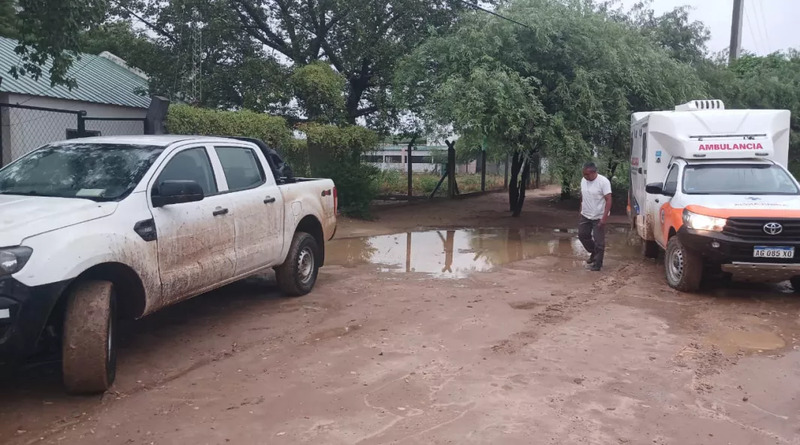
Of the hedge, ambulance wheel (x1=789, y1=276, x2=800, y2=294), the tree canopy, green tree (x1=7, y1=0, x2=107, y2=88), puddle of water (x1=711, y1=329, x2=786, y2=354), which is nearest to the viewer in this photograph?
puddle of water (x1=711, y1=329, x2=786, y2=354)

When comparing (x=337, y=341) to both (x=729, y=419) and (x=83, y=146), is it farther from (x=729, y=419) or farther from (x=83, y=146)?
(x=729, y=419)

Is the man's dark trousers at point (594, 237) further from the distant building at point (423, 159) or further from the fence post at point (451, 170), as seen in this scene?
the fence post at point (451, 170)

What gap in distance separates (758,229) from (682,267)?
1009 millimetres

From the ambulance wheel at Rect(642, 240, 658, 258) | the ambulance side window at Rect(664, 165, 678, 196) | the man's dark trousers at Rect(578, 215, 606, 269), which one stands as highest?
the ambulance side window at Rect(664, 165, 678, 196)

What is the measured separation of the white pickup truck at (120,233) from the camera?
441cm

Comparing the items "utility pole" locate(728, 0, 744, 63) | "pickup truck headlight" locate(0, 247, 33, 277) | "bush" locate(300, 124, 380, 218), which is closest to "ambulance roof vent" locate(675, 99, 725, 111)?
"bush" locate(300, 124, 380, 218)

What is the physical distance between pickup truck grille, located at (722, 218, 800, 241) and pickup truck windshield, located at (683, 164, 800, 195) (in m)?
1.10

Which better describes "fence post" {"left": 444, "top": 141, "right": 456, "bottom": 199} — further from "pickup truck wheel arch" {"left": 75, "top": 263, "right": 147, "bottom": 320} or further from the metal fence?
"pickup truck wheel arch" {"left": 75, "top": 263, "right": 147, "bottom": 320}

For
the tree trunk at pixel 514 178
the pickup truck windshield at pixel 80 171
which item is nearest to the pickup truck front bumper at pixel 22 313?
the pickup truck windshield at pixel 80 171

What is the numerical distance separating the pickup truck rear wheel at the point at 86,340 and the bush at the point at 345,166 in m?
10.6

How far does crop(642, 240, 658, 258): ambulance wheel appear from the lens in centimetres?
1121

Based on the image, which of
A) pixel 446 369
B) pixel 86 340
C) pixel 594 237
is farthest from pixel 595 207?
pixel 86 340

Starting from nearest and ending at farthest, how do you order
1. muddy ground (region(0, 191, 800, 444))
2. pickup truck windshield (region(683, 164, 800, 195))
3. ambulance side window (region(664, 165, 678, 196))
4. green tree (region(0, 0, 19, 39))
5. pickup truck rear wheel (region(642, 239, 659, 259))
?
muddy ground (region(0, 191, 800, 444)), pickup truck windshield (region(683, 164, 800, 195)), ambulance side window (region(664, 165, 678, 196)), pickup truck rear wheel (region(642, 239, 659, 259)), green tree (region(0, 0, 19, 39))

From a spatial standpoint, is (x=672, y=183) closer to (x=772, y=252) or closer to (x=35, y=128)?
(x=772, y=252)
